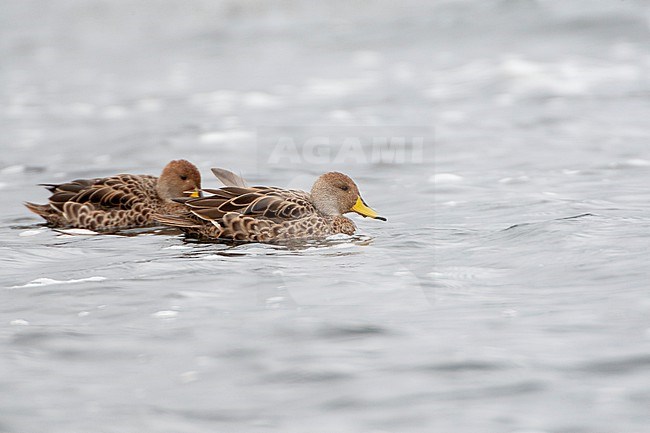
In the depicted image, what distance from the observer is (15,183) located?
40.8ft

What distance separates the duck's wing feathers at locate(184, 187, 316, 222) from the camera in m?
9.41

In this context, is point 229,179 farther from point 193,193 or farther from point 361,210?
point 361,210

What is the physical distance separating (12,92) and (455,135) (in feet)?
28.4

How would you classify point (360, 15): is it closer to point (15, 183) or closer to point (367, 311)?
point (15, 183)

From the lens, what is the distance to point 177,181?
10.4m

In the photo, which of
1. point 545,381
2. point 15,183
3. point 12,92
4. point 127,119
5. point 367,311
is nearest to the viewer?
point 545,381

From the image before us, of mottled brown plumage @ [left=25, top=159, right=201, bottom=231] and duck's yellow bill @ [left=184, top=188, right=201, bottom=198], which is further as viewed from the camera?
duck's yellow bill @ [left=184, top=188, right=201, bottom=198]

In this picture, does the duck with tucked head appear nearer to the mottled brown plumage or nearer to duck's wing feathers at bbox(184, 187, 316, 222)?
duck's wing feathers at bbox(184, 187, 316, 222)

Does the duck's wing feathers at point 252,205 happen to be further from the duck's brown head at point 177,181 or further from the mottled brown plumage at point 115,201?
the duck's brown head at point 177,181

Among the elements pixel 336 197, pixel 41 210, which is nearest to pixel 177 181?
pixel 41 210

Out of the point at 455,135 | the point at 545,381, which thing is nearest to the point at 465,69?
the point at 455,135

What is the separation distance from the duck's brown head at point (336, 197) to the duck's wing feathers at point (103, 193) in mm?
1738

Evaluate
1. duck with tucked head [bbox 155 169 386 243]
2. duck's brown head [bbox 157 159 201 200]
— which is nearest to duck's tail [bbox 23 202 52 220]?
duck's brown head [bbox 157 159 201 200]

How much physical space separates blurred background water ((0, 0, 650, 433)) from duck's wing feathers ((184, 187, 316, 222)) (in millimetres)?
420
